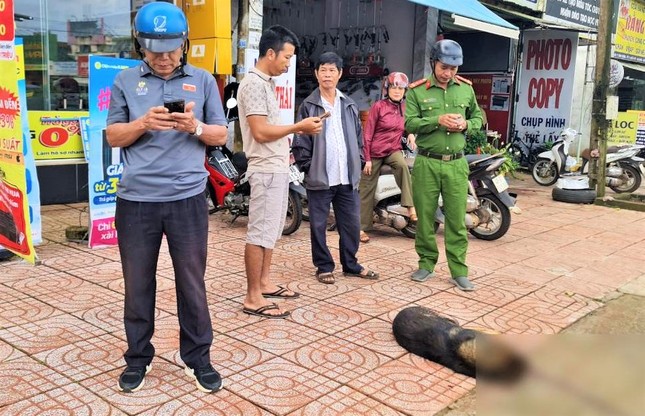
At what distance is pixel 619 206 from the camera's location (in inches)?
362

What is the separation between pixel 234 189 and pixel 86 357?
346 cm

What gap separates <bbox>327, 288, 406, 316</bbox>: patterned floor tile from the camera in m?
4.28

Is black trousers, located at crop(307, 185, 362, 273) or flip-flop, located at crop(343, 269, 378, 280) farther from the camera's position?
flip-flop, located at crop(343, 269, 378, 280)

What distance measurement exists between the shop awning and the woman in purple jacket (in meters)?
2.20

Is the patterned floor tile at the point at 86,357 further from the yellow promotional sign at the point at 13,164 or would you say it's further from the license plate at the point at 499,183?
the license plate at the point at 499,183

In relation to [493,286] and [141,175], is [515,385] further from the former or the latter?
[493,286]

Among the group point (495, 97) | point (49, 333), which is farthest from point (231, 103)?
point (495, 97)

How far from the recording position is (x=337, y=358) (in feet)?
11.3

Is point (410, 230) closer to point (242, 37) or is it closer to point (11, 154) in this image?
point (242, 37)

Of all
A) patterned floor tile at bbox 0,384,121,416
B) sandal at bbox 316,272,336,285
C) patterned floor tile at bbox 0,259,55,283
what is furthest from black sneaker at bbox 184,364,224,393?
patterned floor tile at bbox 0,259,55,283

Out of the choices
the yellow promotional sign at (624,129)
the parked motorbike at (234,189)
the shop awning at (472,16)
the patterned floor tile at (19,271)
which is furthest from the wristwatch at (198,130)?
the yellow promotional sign at (624,129)

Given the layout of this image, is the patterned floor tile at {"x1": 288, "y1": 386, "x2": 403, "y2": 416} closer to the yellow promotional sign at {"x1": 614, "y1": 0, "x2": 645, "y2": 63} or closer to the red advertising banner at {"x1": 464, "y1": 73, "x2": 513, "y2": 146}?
the red advertising banner at {"x1": 464, "y1": 73, "x2": 513, "y2": 146}

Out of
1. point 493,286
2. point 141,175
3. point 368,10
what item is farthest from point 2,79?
point 368,10

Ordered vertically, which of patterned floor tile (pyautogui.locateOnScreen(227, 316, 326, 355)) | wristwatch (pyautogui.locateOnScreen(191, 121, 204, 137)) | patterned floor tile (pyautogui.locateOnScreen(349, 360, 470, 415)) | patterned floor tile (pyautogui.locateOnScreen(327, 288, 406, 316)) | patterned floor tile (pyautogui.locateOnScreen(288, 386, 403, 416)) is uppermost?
wristwatch (pyautogui.locateOnScreen(191, 121, 204, 137))
